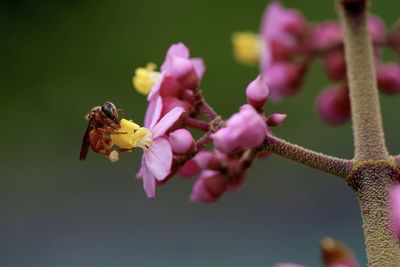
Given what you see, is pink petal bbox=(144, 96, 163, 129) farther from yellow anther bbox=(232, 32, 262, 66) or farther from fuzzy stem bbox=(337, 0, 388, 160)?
yellow anther bbox=(232, 32, 262, 66)

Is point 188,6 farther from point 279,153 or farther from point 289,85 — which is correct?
point 279,153

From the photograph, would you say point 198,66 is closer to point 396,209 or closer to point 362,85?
point 362,85

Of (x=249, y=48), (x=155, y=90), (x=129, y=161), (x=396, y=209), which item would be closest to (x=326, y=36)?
(x=249, y=48)

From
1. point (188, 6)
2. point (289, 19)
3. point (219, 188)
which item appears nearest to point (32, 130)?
point (188, 6)

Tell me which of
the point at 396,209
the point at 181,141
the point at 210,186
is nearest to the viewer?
the point at 396,209

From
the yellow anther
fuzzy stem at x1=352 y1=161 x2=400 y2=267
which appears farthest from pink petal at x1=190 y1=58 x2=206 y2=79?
the yellow anther
